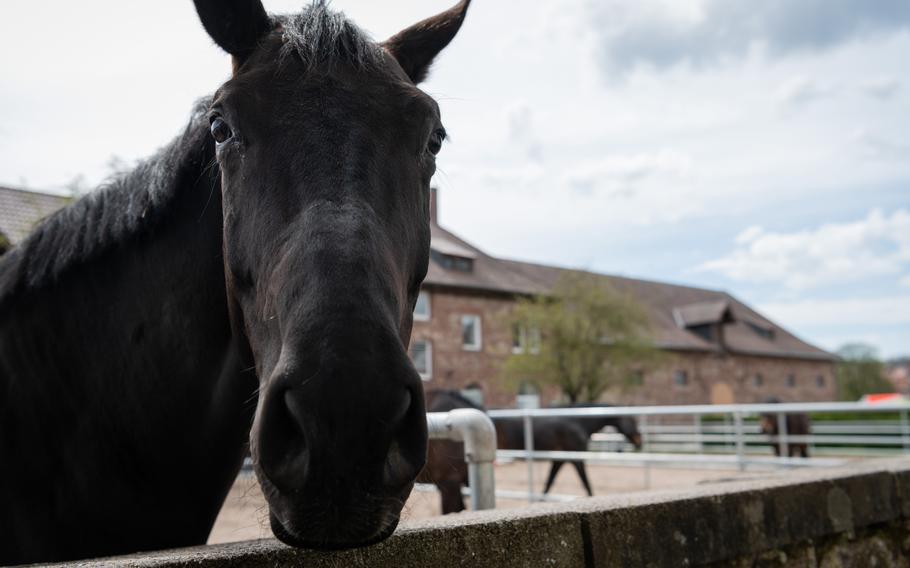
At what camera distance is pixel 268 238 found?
5.39 ft

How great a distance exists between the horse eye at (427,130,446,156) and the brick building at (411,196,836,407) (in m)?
25.3

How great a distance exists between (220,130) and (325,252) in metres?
0.65

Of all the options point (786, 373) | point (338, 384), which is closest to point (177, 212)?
point (338, 384)

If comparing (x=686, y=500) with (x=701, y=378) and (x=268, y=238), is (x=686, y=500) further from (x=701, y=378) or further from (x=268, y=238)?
(x=701, y=378)

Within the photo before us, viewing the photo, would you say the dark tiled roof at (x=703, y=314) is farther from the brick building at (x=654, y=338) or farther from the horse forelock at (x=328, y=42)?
the horse forelock at (x=328, y=42)

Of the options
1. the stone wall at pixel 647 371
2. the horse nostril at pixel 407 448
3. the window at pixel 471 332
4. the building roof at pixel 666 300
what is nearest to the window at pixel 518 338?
the stone wall at pixel 647 371

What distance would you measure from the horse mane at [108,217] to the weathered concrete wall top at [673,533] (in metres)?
1.11

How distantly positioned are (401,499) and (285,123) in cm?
90

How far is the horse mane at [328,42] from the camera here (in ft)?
6.09

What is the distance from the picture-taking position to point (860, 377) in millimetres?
53062

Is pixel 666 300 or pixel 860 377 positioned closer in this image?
pixel 666 300

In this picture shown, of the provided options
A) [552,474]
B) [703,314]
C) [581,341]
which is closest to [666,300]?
[703,314]

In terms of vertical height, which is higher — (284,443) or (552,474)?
(284,443)

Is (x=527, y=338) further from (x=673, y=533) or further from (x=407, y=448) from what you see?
(x=407, y=448)
